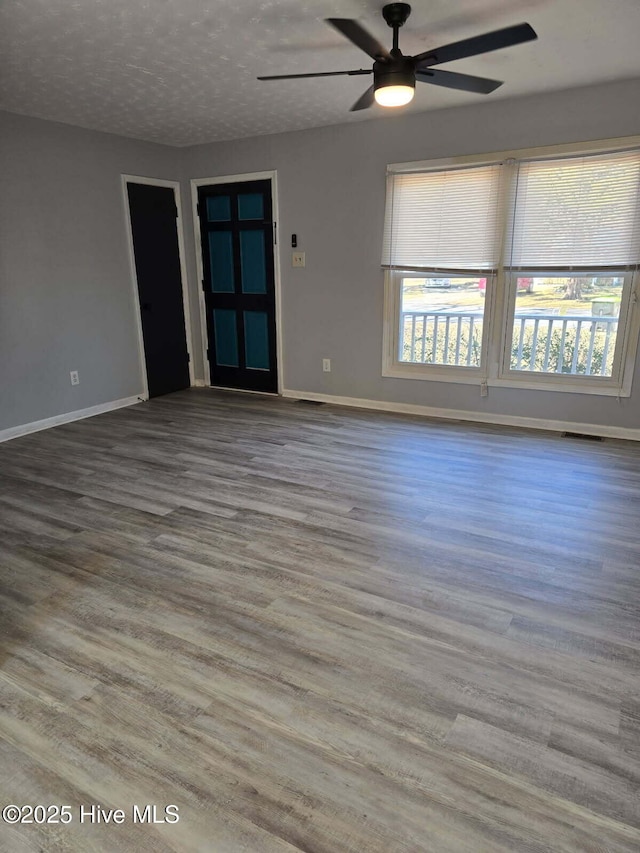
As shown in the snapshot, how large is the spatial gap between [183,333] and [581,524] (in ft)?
14.8

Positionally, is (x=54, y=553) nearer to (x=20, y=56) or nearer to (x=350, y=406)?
(x=20, y=56)

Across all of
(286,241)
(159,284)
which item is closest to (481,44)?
(286,241)

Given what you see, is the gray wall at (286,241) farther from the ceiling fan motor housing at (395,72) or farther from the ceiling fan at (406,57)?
the ceiling fan motor housing at (395,72)

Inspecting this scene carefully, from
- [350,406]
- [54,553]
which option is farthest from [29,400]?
[350,406]

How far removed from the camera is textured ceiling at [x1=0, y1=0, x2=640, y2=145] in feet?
8.39

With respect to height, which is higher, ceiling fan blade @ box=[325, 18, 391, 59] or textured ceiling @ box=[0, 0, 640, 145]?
textured ceiling @ box=[0, 0, 640, 145]

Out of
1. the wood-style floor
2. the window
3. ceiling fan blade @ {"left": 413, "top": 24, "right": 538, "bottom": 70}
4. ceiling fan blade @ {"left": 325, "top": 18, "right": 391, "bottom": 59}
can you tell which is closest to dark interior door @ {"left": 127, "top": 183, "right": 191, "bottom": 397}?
the wood-style floor

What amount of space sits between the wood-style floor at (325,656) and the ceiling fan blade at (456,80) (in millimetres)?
2232

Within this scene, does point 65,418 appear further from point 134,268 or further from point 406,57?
point 406,57

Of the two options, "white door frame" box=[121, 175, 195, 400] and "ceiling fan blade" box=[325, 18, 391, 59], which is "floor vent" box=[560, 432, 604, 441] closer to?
"ceiling fan blade" box=[325, 18, 391, 59]

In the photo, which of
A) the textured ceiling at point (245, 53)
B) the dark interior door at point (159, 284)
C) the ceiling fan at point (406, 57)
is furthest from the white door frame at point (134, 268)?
the ceiling fan at point (406, 57)

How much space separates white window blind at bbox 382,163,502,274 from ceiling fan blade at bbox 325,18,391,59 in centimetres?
194

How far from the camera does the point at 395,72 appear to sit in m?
2.60

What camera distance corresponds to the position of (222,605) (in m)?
2.29
